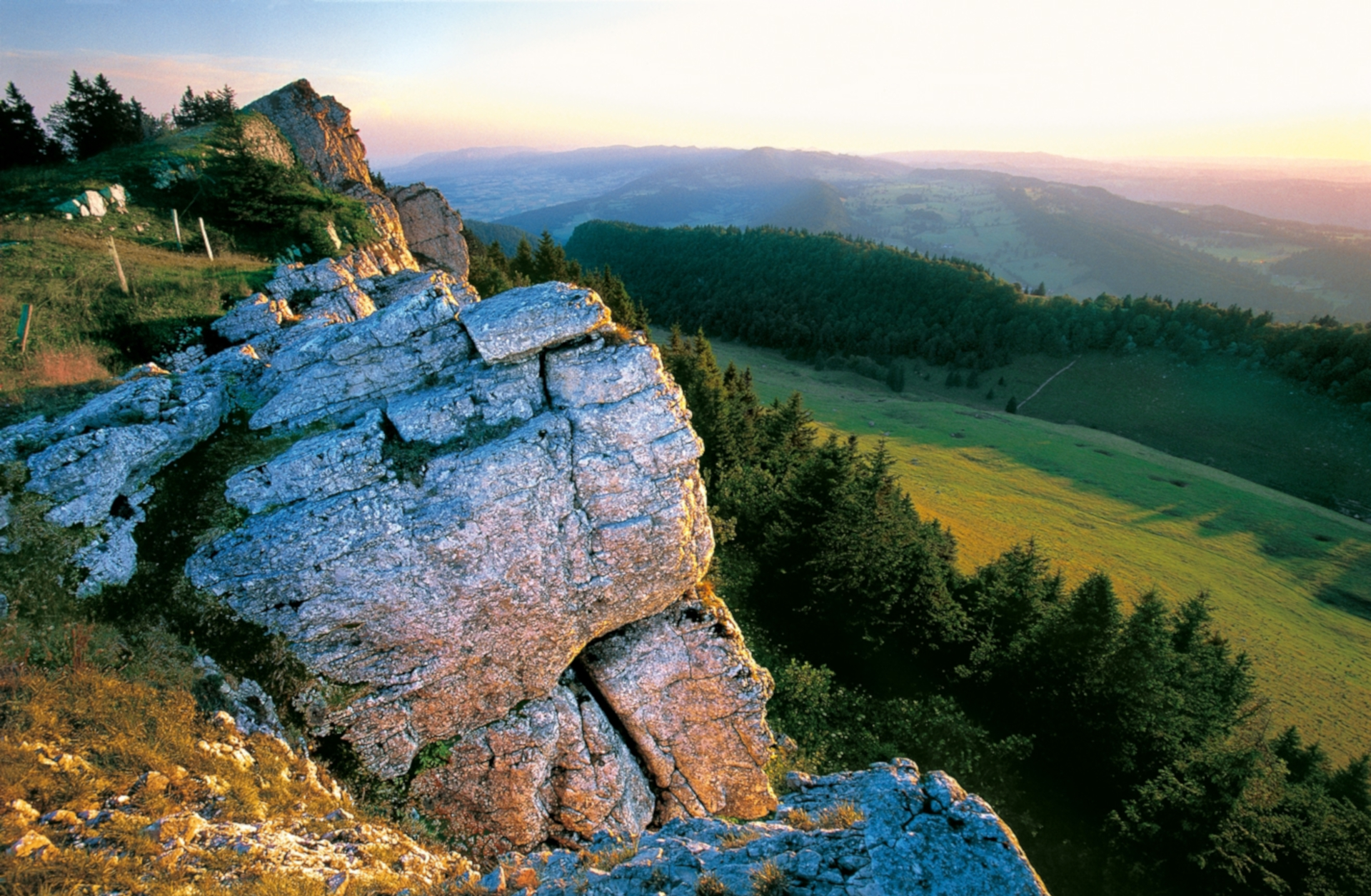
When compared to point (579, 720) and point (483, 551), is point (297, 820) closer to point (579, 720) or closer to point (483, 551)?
point (483, 551)

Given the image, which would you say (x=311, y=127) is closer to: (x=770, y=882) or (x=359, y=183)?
(x=359, y=183)

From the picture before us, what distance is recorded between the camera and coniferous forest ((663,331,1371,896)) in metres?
19.5

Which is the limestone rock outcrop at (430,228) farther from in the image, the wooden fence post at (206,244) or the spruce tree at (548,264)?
the wooden fence post at (206,244)

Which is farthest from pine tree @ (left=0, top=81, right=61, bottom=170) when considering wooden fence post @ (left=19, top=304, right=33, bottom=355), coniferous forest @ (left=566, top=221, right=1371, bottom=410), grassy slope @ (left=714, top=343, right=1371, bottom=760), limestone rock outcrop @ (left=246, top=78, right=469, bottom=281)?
coniferous forest @ (left=566, top=221, right=1371, bottom=410)

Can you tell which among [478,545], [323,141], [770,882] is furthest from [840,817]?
[323,141]

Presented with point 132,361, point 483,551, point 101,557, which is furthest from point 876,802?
point 132,361

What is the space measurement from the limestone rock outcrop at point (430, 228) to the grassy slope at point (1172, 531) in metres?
51.2

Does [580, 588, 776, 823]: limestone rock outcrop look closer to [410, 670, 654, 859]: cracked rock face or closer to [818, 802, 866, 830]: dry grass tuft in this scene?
[410, 670, 654, 859]: cracked rock face

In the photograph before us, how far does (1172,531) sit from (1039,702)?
48.4 meters

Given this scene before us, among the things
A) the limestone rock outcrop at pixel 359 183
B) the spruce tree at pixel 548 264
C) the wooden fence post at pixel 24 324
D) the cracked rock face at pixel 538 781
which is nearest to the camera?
the cracked rock face at pixel 538 781

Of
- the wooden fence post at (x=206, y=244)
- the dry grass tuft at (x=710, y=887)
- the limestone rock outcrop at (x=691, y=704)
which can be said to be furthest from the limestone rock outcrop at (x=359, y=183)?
the dry grass tuft at (x=710, y=887)

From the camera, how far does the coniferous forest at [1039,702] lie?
19516 millimetres

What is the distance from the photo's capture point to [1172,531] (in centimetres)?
5803

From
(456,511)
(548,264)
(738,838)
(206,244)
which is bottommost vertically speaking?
(738,838)
